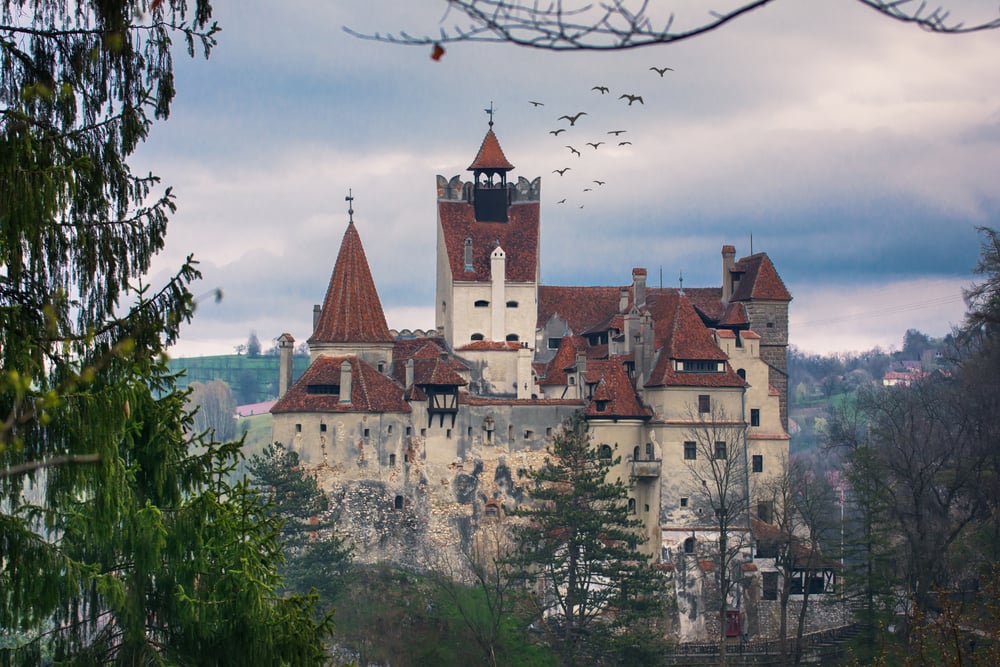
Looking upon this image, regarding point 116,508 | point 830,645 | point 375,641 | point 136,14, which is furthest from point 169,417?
point 830,645

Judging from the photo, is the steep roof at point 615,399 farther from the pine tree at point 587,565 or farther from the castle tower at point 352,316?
the castle tower at point 352,316

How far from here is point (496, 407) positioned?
201 feet

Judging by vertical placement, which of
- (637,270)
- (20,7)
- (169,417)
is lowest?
(169,417)

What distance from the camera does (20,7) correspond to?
1472 centimetres

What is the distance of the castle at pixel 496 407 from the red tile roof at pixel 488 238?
4.75 feet

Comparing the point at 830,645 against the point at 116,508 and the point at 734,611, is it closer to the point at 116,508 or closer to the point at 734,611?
the point at 734,611

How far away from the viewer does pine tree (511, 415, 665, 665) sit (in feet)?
181

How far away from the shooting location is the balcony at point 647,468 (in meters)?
59.3

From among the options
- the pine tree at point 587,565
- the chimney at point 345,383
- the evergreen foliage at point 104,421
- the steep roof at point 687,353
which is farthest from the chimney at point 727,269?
the evergreen foliage at point 104,421

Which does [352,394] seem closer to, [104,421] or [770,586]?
[770,586]

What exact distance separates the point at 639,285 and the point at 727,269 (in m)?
4.01

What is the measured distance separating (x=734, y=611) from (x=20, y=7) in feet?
161

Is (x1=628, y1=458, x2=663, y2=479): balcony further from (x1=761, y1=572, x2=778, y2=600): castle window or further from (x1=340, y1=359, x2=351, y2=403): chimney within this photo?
(x1=340, y1=359, x2=351, y2=403): chimney

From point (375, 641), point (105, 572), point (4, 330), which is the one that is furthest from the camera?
point (375, 641)
